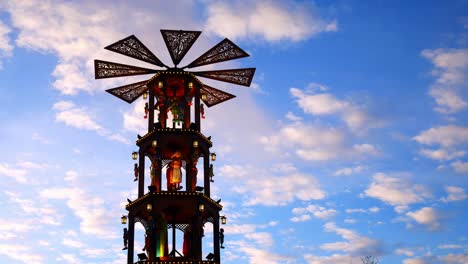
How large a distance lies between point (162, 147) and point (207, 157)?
363 centimetres

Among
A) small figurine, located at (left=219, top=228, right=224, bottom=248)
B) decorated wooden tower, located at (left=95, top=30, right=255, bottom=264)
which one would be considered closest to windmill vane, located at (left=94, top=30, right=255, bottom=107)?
decorated wooden tower, located at (left=95, top=30, right=255, bottom=264)

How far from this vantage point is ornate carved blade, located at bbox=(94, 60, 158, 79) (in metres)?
61.8

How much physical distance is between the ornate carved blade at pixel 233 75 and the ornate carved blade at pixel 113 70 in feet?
13.9

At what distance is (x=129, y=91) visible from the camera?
216ft

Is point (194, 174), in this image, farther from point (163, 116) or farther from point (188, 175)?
point (163, 116)

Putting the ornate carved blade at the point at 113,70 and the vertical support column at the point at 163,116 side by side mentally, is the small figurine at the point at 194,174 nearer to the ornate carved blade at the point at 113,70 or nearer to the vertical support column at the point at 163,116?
the vertical support column at the point at 163,116

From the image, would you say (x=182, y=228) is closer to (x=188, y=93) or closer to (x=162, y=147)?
(x=162, y=147)

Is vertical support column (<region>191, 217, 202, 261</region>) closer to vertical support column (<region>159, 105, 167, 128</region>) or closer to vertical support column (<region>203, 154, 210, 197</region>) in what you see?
vertical support column (<region>203, 154, 210, 197</region>)

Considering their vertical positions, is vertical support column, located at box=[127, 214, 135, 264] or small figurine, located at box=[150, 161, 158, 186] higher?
small figurine, located at box=[150, 161, 158, 186]

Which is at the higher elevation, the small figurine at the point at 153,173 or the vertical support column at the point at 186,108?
the vertical support column at the point at 186,108

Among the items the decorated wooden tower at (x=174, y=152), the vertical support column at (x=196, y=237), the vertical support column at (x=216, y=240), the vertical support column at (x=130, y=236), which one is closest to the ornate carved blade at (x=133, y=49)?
the decorated wooden tower at (x=174, y=152)

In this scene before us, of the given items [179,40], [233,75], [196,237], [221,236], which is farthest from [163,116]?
[221,236]

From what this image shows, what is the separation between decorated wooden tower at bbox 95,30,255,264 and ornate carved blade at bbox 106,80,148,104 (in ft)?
2.04

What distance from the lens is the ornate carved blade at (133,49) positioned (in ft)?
198
